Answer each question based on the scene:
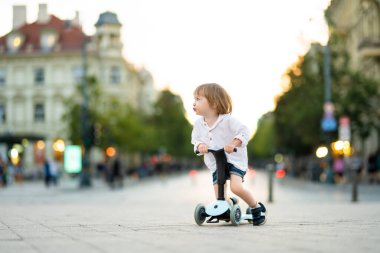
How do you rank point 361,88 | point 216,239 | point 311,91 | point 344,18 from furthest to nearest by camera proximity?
point 344,18
point 311,91
point 361,88
point 216,239

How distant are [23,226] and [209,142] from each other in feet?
7.66

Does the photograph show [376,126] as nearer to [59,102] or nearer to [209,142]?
[209,142]

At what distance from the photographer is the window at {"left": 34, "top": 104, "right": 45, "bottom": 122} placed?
8469 cm

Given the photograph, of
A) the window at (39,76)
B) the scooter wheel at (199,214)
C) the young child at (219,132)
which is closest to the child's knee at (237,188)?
the young child at (219,132)

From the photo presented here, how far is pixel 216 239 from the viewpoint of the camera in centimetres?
694

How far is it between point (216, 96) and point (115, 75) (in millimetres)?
76414

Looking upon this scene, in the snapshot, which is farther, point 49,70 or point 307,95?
point 49,70

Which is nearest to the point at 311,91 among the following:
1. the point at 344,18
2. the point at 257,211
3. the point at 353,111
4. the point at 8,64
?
the point at 353,111

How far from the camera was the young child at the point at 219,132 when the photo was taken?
8812mm

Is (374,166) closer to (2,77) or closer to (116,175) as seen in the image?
(116,175)

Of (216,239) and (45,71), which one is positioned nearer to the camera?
(216,239)

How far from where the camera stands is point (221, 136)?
350 inches

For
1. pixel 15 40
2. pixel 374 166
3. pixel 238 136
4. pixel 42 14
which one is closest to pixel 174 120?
pixel 42 14

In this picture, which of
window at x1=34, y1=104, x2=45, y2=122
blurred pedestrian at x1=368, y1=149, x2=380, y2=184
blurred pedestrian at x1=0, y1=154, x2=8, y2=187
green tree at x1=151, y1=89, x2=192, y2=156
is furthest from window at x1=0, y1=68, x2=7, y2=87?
blurred pedestrian at x1=368, y1=149, x2=380, y2=184
